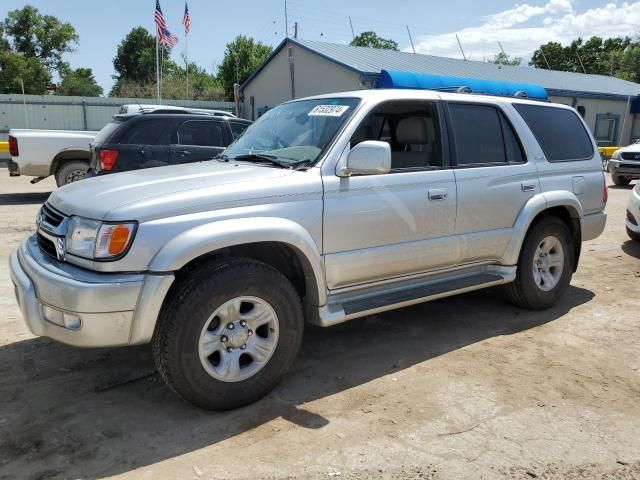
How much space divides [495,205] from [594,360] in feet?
4.53

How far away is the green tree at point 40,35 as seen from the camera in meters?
55.6

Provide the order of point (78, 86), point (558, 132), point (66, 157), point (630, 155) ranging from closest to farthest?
point (558, 132) → point (66, 157) → point (630, 155) → point (78, 86)

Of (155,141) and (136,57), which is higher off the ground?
(136,57)

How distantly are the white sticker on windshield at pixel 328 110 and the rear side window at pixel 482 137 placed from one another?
0.98 metres

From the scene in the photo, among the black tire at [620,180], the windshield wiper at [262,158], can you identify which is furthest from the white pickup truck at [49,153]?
the black tire at [620,180]

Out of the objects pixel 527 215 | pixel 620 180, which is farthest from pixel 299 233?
pixel 620 180

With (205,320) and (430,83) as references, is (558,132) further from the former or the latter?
(430,83)

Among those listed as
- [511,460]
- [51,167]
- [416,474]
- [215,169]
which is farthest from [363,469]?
[51,167]

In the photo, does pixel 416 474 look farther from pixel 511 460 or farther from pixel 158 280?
pixel 158 280

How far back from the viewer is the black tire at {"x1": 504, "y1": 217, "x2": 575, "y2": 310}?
493 centimetres

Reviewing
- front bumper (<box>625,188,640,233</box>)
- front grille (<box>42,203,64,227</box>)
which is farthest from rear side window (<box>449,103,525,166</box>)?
front bumper (<box>625,188,640,233</box>)

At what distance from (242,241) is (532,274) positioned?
117 inches

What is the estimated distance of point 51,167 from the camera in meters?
11.1

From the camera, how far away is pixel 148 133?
8570mm
